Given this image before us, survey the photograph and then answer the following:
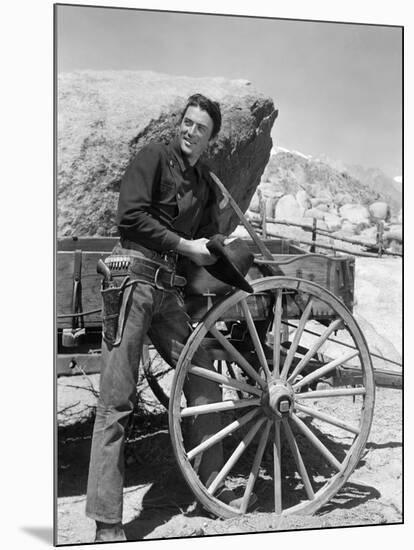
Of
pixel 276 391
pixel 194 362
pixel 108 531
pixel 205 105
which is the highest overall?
pixel 205 105

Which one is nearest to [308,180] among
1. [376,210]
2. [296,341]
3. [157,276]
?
[376,210]

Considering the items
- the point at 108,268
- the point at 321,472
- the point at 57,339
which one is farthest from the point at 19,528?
the point at 321,472

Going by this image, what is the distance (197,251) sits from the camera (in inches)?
141

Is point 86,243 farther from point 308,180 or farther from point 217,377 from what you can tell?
point 308,180

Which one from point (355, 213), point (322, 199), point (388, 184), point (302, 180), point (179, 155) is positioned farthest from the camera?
point (302, 180)

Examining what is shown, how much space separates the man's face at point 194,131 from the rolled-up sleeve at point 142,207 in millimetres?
192

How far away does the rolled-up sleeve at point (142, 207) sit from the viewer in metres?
3.50

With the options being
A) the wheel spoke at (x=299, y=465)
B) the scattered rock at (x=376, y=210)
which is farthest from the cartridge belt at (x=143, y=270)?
the scattered rock at (x=376, y=210)

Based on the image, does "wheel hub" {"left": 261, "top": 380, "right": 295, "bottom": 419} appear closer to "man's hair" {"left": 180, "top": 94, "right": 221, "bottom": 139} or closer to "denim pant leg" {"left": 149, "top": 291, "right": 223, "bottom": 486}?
"denim pant leg" {"left": 149, "top": 291, "right": 223, "bottom": 486}

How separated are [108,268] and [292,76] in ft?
6.87

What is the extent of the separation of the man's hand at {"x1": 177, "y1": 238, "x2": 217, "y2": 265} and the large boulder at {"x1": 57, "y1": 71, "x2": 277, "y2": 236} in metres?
1.38

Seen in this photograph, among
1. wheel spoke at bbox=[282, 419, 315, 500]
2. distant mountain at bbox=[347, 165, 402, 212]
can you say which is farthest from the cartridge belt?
distant mountain at bbox=[347, 165, 402, 212]

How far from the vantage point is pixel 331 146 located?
18.1 feet

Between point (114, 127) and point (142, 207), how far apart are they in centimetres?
159
